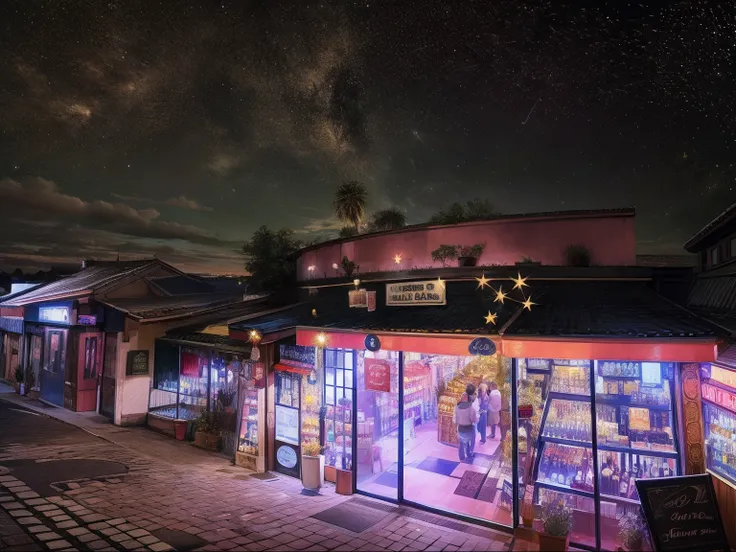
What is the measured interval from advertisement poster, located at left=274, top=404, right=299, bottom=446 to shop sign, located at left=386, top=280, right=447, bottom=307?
3839 mm

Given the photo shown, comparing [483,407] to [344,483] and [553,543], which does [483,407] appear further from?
[553,543]

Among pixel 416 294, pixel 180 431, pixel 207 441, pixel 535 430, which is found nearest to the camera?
pixel 535 430

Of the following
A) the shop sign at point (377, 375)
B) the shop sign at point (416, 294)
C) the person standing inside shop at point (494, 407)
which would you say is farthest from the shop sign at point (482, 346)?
the person standing inside shop at point (494, 407)

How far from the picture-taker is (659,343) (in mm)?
6836

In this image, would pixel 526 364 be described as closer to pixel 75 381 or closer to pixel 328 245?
pixel 328 245

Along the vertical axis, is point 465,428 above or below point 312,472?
above

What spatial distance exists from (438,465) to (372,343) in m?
4.39

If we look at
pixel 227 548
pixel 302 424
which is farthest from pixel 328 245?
pixel 227 548

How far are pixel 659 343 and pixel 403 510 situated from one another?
5778mm

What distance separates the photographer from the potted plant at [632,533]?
688 centimetres

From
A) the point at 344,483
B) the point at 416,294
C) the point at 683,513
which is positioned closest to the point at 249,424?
the point at 344,483

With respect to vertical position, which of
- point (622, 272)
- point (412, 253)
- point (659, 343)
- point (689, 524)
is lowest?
point (689, 524)

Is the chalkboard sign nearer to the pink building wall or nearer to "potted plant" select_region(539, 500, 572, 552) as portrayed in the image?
"potted plant" select_region(539, 500, 572, 552)

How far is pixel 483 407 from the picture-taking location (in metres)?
13.9
